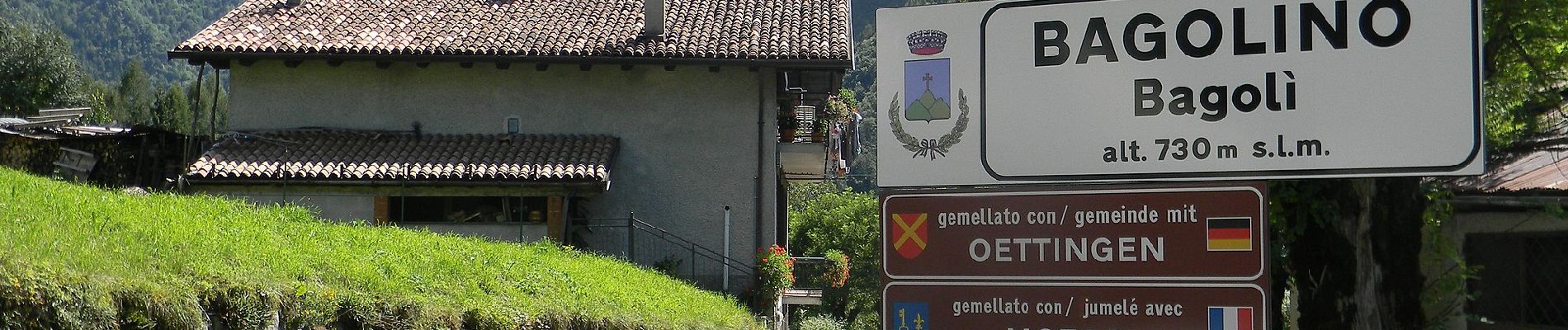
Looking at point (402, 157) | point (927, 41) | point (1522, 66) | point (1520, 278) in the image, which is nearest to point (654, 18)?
point (402, 157)

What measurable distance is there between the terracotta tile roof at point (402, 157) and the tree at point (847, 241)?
24.3m

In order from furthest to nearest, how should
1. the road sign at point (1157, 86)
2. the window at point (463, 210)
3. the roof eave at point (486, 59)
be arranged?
the roof eave at point (486, 59), the window at point (463, 210), the road sign at point (1157, 86)

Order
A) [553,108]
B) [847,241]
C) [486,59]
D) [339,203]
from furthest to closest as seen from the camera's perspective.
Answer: [847,241] → [553,108] → [486,59] → [339,203]

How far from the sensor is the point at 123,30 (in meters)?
131

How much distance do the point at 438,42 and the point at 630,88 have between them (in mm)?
2887

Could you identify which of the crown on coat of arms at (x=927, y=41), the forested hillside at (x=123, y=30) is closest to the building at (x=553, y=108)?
the crown on coat of arms at (x=927, y=41)

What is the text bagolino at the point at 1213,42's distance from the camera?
2.53 meters

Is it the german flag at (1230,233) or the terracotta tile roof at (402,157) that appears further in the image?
the terracotta tile roof at (402,157)

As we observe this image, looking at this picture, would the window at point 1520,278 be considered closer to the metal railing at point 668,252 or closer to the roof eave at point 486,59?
the roof eave at point 486,59

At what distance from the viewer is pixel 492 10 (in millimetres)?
22797

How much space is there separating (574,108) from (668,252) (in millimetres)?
2730

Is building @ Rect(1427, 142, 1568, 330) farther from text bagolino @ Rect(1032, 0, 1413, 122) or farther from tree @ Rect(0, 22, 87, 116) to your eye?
tree @ Rect(0, 22, 87, 116)

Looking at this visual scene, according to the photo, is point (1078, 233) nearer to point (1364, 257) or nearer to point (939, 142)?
point (939, 142)

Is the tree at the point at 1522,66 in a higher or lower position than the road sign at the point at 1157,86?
higher
